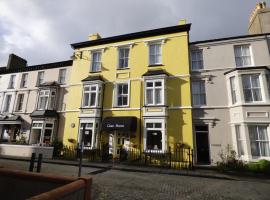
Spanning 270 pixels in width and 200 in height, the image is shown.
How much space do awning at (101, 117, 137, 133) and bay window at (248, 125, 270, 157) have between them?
873cm

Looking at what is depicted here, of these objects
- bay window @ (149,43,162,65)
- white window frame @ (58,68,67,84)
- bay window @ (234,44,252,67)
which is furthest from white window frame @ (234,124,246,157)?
white window frame @ (58,68,67,84)

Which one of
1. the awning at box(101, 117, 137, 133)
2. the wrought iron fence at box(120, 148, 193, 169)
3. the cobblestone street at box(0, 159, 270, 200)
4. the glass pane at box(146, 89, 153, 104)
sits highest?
the glass pane at box(146, 89, 153, 104)

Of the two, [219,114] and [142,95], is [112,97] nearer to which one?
[142,95]

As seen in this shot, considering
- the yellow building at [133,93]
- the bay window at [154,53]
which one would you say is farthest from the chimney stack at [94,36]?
the bay window at [154,53]

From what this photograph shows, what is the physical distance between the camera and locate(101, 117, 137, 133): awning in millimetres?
14594

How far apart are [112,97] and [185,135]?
742cm

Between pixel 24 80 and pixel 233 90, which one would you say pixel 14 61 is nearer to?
pixel 24 80

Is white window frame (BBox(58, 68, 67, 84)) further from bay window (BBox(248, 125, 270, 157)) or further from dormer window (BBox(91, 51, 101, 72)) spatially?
bay window (BBox(248, 125, 270, 157))

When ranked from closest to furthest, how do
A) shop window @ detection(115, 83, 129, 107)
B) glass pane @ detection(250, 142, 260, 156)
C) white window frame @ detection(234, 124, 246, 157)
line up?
glass pane @ detection(250, 142, 260, 156) → white window frame @ detection(234, 124, 246, 157) → shop window @ detection(115, 83, 129, 107)

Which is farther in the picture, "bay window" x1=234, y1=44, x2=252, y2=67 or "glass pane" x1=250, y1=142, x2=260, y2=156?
"bay window" x1=234, y1=44, x2=252, y2=67

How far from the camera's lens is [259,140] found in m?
12.8

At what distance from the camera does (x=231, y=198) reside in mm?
7102

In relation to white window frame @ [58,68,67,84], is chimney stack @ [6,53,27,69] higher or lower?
higher

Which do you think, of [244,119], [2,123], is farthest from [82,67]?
[244,119]
